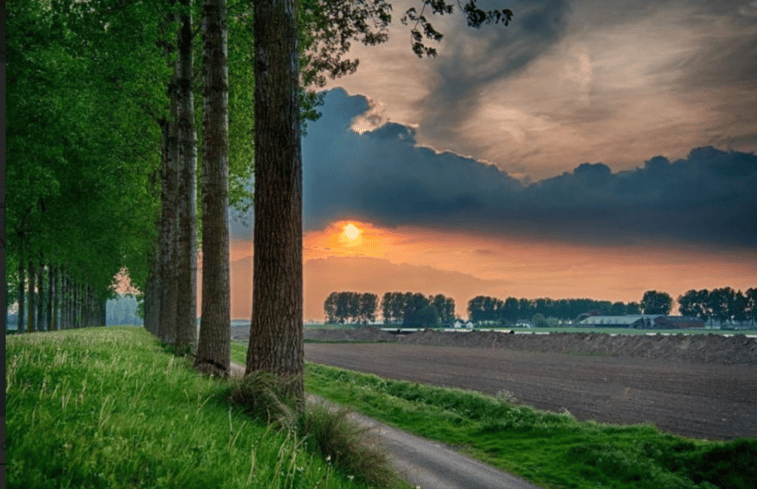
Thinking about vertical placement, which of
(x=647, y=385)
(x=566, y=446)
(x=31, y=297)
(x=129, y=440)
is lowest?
(x=647, y=385)

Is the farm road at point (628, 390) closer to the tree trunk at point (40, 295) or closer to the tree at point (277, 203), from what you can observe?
the tree at point (277, 203)

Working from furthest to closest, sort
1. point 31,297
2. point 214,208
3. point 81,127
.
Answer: point 31,297, point 81,127, point 214,208

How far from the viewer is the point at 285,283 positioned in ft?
33.3

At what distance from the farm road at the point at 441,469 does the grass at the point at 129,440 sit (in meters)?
3.75

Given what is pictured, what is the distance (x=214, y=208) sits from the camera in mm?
15367

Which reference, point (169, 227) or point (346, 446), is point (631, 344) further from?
point (346, 446)

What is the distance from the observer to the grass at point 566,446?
14.2m

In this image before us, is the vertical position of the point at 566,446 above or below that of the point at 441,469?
below

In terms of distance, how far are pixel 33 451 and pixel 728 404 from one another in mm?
36254

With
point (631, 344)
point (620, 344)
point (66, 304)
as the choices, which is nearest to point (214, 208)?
point (66, 304)

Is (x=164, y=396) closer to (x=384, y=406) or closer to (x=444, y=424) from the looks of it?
(x=444, y=424)

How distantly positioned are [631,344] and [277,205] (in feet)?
287

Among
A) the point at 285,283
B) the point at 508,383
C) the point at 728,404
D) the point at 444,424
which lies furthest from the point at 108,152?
the point at 728,404

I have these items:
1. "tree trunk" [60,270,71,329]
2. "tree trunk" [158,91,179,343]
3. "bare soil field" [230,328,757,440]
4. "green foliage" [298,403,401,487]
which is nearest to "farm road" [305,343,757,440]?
"bare soil field" [230,328,757,440]
